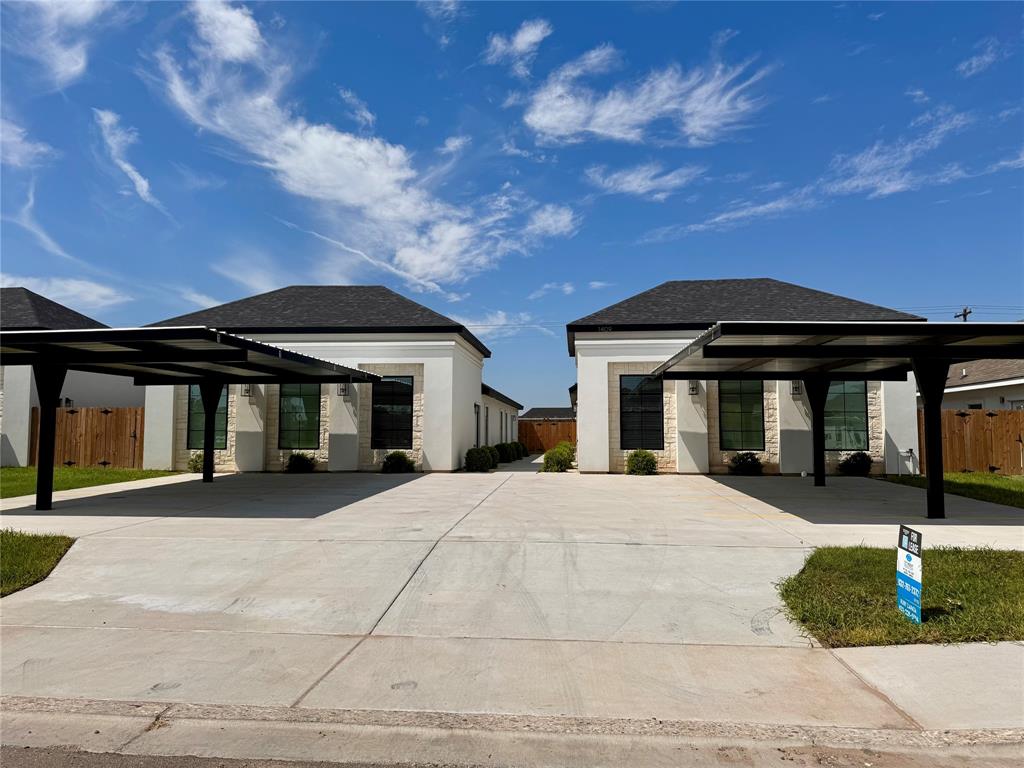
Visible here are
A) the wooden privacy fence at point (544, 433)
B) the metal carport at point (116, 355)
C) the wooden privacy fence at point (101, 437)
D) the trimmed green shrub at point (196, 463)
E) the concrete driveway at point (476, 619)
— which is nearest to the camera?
the concrete driveway at point (476, 619)

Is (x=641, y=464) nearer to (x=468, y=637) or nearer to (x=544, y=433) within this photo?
(x=468, y=637)

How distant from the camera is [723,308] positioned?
21484 mm

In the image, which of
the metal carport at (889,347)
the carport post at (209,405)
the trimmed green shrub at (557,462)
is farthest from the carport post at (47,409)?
the trimmed green shrub at (557,462)

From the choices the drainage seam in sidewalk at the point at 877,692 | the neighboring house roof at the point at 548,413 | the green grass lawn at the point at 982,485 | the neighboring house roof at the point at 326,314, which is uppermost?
the neighboring house roof at the point at 326,314

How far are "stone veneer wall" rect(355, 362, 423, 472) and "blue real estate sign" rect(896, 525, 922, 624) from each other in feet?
54.7

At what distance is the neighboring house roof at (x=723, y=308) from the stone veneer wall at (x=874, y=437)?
7.91 feet

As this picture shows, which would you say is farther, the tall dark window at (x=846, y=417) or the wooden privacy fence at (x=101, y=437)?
the wooden privacy fence at (x=101, y=437)

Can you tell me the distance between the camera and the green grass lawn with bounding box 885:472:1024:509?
13.6m

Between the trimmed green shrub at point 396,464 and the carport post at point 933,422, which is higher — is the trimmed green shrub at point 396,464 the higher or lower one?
the lower one

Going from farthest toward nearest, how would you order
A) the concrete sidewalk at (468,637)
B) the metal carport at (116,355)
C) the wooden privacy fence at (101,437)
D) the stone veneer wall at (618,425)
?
1. the wooden privacy fence at (101,437)
2. the stone veneer wall at (618,425)
3. the metal carport at (116,355)
4. the concrete sidewalk at (468,637)

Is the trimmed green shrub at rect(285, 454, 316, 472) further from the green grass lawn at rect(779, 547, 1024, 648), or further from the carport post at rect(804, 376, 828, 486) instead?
the green grass lawn at rect(779, 547, 1024, 648)

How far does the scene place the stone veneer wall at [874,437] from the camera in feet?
65.0

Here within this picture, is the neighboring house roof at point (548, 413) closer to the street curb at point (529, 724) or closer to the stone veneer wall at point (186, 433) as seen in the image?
the stone veneer wall at point (186, 433)

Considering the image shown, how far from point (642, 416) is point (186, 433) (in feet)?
51.1
